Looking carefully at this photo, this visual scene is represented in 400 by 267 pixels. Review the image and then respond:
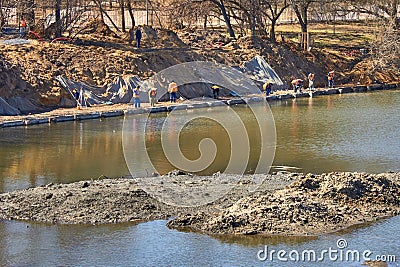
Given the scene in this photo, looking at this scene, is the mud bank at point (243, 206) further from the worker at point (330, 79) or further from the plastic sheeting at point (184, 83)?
the worker at point (330, 79)

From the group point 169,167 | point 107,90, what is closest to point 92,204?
point 169,167

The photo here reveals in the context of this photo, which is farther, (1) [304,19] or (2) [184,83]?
(1) [304,19]

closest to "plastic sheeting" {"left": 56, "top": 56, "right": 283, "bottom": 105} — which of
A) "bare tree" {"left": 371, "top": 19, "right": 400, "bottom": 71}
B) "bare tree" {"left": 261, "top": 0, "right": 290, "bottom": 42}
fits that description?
"bare tree" {"left": 261, "top": 0, "right": 290, "bottom": 42}

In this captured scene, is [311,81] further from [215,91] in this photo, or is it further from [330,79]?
[215,91]

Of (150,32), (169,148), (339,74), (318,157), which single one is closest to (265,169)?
(318,157)

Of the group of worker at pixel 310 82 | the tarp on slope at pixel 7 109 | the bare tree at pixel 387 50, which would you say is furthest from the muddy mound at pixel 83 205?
the bare tree at pixel 387 50

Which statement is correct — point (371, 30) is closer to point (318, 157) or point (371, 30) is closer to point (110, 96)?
point (110, 96)

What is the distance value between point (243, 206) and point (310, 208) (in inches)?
66.7

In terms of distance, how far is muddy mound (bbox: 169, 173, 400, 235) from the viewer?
20.8 meters

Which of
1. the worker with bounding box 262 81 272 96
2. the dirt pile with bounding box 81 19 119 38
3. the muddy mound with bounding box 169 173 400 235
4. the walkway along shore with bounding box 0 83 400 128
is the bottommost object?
the muddy mound with bounding box 169 173 400 235

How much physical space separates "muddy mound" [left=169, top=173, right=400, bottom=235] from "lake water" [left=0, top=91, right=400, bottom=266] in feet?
1.63

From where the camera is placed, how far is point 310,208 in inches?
840

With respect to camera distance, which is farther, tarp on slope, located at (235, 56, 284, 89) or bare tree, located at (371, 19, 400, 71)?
bare tree, located at (371, 19, 400, 71)

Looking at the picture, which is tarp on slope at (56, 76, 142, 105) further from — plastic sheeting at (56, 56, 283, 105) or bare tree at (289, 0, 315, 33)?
bare tree at (289, 0, 315, 33)
